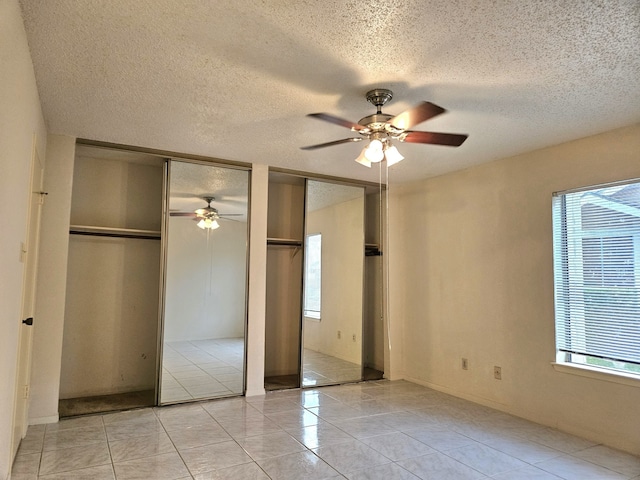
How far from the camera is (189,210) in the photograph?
4379 millimetres

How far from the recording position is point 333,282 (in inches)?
205

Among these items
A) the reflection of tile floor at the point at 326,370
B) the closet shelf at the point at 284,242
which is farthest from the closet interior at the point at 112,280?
the reflection of tile floor at the point at 326,370

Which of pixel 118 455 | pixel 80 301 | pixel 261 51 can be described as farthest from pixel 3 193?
pixel 80 301

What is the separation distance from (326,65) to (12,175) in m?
1.75

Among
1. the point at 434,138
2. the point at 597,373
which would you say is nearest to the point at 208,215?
the point at 434,138

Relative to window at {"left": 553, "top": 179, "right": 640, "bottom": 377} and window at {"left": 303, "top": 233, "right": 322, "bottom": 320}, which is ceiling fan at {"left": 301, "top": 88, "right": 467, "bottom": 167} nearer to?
window at {"left": 553, "top": 179, "right": 640, "bottom": 377}

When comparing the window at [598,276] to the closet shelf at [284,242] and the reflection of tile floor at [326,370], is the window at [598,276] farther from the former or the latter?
the closet shelf at [284,242]

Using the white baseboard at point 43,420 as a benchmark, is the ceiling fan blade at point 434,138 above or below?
above

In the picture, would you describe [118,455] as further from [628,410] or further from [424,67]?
[628,410]

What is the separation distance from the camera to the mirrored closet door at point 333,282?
507 cm

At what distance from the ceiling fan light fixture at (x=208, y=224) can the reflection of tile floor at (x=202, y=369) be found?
46.8 inches

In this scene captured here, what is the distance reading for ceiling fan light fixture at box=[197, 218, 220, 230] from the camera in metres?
4.45

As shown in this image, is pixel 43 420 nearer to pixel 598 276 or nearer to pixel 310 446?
pixel 310 446

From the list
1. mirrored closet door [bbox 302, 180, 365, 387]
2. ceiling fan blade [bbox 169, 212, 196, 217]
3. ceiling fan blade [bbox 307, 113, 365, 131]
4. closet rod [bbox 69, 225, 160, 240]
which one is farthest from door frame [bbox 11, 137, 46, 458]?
mirrored closet door [bbox 302, 180, 365, 387]
